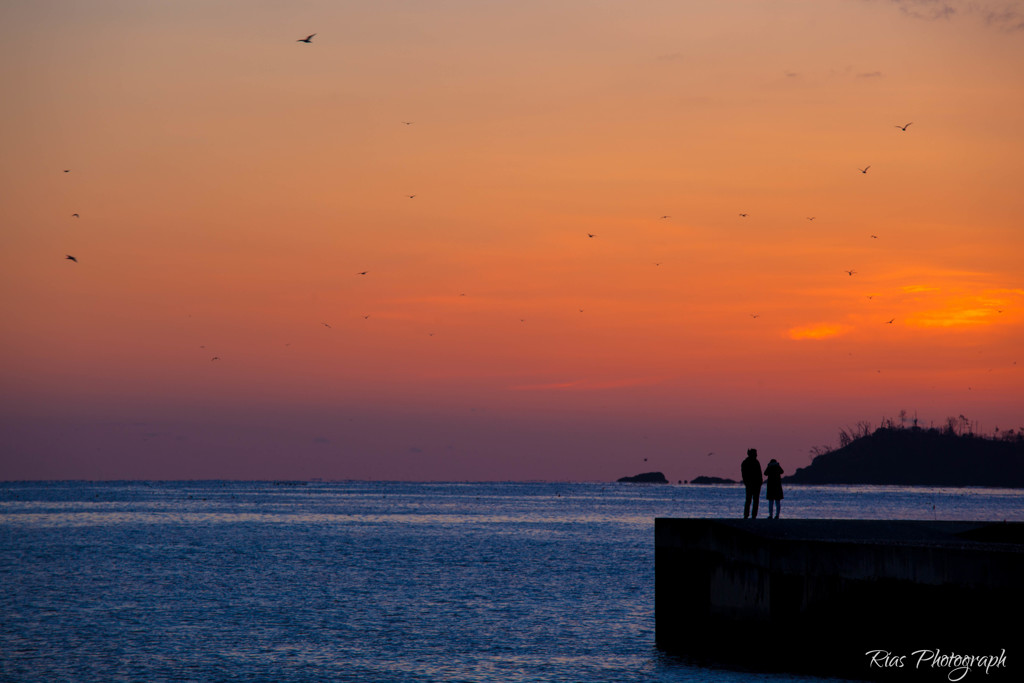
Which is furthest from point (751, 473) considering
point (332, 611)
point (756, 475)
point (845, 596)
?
point (332, 611)

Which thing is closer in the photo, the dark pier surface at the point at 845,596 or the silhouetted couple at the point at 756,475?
the dark pier surface at the point at 845,596

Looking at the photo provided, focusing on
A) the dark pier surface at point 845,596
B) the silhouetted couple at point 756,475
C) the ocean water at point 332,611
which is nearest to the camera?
the dark pier surface at point 845,596

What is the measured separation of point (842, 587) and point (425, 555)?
43352 millimetres

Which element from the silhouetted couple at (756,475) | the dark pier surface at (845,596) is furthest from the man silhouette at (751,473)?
the dark pier surface at (845,596)

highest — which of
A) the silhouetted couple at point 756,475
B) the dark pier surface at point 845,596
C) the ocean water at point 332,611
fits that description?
the silhouetted couple at point 756,475

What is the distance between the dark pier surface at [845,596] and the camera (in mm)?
17641

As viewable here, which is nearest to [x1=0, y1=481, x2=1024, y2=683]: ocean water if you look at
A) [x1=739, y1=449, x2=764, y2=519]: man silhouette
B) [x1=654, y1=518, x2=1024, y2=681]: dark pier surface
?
[x1=654, y1=518, x2=1024, y2=681]: dark pier surface

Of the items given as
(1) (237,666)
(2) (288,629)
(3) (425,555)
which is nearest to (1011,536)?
(1) (237,666)

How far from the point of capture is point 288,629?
32312 mm

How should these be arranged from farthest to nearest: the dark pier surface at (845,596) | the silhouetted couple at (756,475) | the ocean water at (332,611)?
the silhouetted couple at (756,475) → the ocean water at (332,611) → the dark pier surface at (845,596)

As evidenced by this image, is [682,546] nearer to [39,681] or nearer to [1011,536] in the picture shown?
[1011,536]

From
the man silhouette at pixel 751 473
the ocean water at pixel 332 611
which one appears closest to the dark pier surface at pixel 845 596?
the ocean water at pixel 332 611

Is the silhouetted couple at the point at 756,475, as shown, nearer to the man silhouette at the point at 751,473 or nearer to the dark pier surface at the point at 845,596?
the man silhouette at the point at 751,473

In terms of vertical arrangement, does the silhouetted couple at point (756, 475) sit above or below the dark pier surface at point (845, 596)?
above
